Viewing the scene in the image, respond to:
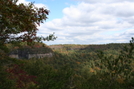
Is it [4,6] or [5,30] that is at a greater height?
[4,6]

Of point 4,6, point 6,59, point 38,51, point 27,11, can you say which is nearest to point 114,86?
point 6,59

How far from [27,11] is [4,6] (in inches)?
45.4

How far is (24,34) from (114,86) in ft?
39.9

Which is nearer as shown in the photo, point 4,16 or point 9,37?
point 4,16

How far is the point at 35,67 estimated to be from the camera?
201 feet

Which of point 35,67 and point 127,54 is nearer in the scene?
point 127,54

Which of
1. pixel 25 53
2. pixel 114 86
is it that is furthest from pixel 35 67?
pixel 25 53

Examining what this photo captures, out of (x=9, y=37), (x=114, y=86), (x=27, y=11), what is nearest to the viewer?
(x=27, y=11)

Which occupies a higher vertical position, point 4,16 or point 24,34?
point 4,16

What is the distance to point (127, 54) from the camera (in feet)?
43.1

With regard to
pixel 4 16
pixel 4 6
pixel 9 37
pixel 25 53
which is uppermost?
pixel 4 6

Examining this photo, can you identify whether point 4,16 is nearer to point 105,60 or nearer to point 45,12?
point 45,12

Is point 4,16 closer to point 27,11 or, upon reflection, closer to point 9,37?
point 27,11

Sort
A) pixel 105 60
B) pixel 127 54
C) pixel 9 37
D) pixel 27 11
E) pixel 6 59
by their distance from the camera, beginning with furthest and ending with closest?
1. pixel 105 60
2. pixel 127 54
3. pixel 6 59
4. pixel 9 37
5. pixel 27 11
